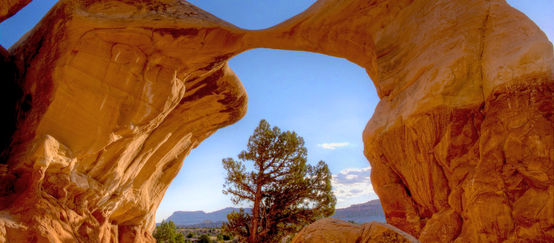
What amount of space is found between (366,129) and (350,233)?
84.9 inches

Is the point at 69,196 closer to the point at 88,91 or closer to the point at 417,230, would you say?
the point at 88,91

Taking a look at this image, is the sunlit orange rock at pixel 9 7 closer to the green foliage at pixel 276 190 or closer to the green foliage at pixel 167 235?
the green foliage at pixel 276 190

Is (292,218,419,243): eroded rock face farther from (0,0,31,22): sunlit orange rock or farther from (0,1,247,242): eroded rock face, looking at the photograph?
(0,0,31,22): sunlit orange rock

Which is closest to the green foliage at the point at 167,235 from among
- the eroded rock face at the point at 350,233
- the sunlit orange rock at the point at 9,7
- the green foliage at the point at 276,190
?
the green foliage at the point at 276,190

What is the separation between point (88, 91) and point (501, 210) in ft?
24.9

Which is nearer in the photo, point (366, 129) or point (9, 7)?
point (366, 129)

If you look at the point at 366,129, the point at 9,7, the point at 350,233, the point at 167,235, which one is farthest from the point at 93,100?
the point at 167,235

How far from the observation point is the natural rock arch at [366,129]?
3.36 metres

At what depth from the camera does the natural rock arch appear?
11.0ft

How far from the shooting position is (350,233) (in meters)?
3.37

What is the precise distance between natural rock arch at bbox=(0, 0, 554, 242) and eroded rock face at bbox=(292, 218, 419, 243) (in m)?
1.12

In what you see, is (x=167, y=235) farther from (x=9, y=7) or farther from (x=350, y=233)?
(x=350, y=233)

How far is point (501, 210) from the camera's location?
10.9 ft

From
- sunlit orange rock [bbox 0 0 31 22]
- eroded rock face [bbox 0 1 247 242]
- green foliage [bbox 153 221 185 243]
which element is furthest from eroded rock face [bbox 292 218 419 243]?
green foliage [bbox 153 221 185 243]
